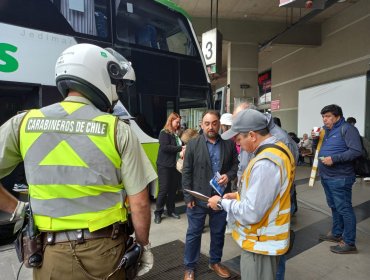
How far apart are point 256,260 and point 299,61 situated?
14921 mm

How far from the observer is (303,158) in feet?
38.8

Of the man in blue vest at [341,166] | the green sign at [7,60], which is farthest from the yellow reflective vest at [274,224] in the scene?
the green sign at [7,60]

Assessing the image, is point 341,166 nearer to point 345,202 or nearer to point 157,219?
point 345,202

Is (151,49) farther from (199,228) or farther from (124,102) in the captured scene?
(199,228)

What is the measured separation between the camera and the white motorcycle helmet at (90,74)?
138 cm

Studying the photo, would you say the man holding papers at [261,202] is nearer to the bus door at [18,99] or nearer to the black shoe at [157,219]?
the black shoe at [157,219]

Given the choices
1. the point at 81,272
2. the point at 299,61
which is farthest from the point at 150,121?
the point at 299,61

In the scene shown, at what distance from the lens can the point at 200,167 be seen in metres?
2.97

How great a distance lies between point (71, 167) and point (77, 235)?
31cm

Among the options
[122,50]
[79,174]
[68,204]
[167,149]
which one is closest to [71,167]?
[79,174]

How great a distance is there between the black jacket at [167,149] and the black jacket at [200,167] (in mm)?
1515

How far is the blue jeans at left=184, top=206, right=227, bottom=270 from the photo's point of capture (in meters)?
2.88

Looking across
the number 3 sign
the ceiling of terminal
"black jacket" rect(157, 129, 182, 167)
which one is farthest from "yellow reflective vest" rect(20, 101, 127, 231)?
the ceiling of terminal

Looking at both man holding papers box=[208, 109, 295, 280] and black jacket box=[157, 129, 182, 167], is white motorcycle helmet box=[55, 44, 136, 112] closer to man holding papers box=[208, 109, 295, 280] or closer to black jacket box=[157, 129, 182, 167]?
man holding papers box=[208, 109, 295, 280]
